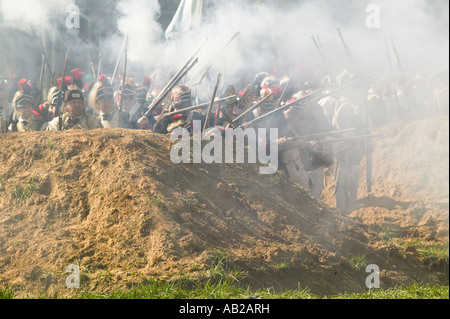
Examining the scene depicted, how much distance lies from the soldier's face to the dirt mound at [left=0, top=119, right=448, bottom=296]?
1.29m

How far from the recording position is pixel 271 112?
9609 mm

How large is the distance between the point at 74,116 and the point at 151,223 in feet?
11.0

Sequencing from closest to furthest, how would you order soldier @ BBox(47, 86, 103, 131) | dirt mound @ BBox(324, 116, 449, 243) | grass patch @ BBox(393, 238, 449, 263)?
grass patch @ BBox(393, 238, 449, 263) < soldier @ BBox(47, 86, 103, 131) < dirt mound @ BBox(324, 116, 449, 243)

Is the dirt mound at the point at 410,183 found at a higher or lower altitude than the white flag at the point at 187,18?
lower

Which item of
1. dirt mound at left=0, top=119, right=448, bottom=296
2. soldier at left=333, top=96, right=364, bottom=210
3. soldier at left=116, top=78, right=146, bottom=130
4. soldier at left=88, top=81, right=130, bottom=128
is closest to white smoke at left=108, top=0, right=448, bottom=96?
soldier at left=333, top=96, right=364, bottom=210

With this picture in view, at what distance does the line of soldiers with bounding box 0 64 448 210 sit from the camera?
8977mm

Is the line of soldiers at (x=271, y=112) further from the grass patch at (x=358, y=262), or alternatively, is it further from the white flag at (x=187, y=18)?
the grass patch at (x=358, y=262)

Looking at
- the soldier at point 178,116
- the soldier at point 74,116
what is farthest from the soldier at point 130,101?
the soldier at point 74,116

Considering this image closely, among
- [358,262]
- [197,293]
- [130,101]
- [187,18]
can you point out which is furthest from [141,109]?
[197,293]

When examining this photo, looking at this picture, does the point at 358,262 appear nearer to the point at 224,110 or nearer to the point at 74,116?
the point at 224,110

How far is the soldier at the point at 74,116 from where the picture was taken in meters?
8.45

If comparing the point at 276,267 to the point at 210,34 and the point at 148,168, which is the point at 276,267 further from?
the point at 210,34

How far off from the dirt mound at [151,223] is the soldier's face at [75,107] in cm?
129

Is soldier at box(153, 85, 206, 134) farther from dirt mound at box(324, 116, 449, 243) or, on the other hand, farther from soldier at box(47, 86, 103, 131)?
dirt mound at box(324, 116, 449, 243)
